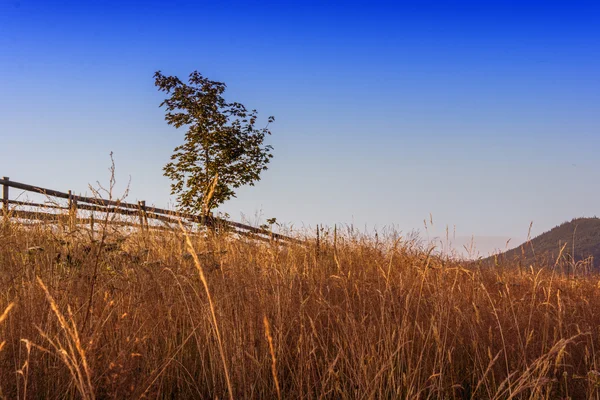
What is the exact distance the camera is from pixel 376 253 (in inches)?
360

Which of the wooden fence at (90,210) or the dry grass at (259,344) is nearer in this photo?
the dry grass at (259,344)

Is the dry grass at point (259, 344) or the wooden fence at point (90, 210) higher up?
the wooden fence at point (90, 210)

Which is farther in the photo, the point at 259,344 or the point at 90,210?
the point at 90,210

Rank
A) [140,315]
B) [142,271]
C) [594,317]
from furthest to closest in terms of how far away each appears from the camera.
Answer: [594,317] < [142,271] < [140,315]

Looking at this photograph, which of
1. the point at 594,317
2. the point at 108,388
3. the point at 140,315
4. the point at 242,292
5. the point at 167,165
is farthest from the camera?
the point at 167,165

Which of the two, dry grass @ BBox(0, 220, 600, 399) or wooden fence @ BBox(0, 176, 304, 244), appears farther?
Result: wooden fence @ BBox(0, 176, 304, 244)

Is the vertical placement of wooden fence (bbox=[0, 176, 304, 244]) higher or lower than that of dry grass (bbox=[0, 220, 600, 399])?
higher

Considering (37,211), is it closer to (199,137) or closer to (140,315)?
(140,315)

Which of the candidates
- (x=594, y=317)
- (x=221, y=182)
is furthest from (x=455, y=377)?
(x=221, y=182)

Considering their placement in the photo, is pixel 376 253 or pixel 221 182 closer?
pixel 376 253

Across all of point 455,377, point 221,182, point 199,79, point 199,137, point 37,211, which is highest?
point 199,79

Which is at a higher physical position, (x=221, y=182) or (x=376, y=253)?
(x=221, y=182)

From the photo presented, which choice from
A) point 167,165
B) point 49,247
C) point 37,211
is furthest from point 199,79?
point 49,247

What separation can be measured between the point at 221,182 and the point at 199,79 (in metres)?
3.63
